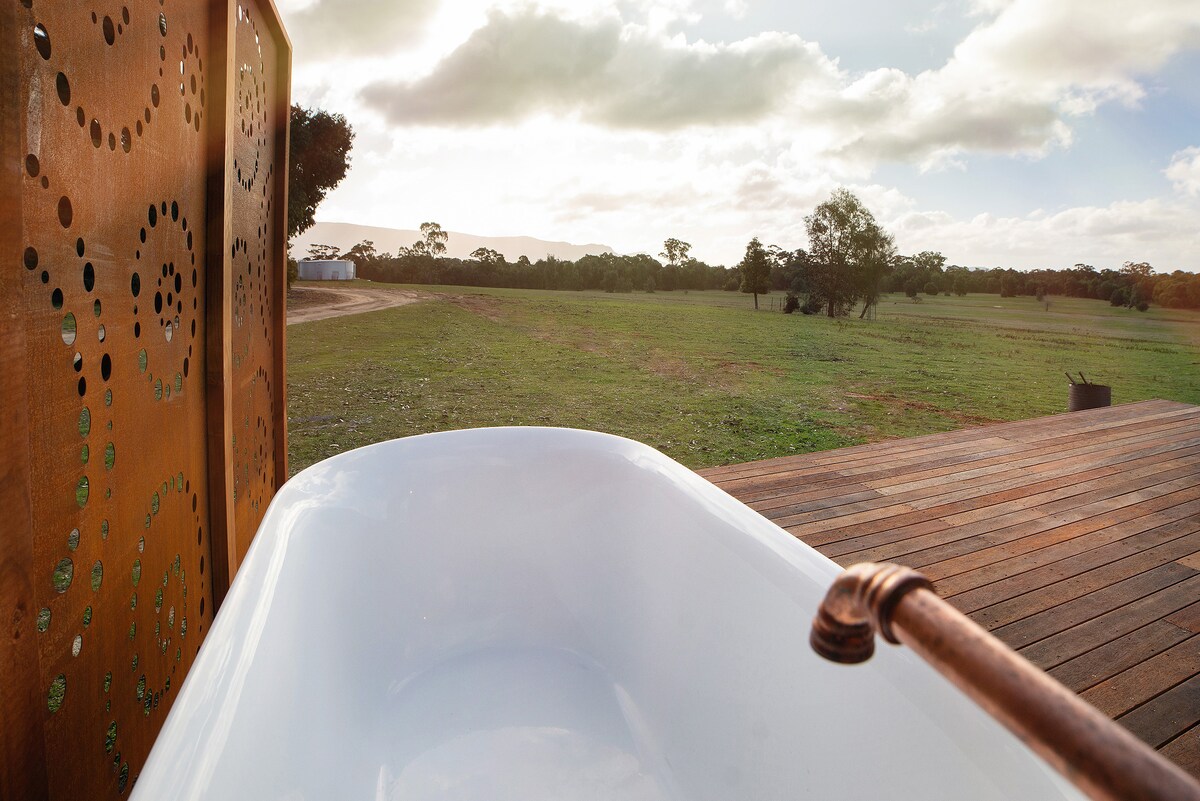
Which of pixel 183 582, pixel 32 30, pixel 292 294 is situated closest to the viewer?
pixel 32 30

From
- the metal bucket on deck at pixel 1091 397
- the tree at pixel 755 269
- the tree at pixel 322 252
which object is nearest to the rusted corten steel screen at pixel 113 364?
the metal bucket on deck at pixel 1091 397

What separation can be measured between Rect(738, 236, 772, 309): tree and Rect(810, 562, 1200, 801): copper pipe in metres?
9.62

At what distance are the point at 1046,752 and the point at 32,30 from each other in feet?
3.44

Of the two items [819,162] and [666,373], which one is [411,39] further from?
→ [819,162]

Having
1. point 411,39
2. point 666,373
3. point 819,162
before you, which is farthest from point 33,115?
point 819,162

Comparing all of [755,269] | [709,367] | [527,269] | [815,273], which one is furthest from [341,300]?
[815,273]

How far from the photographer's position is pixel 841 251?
409 inches

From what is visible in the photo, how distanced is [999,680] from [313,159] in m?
7.94

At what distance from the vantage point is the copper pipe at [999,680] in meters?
0.31

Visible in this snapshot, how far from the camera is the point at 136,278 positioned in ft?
3.21

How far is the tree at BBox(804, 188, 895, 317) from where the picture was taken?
10.2m

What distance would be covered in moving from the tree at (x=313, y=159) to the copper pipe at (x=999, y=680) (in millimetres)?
7367

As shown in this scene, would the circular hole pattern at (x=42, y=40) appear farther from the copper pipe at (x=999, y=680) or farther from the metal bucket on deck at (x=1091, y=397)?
the metal bucket on deck at (x=1091, y=397)

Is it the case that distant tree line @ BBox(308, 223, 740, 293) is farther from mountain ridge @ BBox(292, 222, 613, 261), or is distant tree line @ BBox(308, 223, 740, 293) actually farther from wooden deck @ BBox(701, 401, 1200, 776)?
→ wooden deck @ BBox(701, 401, 1200, 776)
